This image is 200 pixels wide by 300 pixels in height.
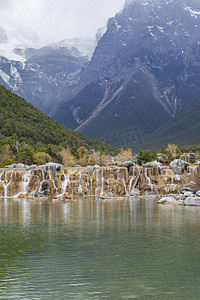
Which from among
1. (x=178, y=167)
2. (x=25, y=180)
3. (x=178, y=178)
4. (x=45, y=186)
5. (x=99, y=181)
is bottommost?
(x=45, y=186)

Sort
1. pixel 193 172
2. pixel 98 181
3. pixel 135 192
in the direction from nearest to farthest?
pixel 135 192 → pixel 98 181 → pixel 193 172

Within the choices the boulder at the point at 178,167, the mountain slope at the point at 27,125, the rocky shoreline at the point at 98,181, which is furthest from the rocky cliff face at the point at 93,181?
the mountain slope at the point at 27,125

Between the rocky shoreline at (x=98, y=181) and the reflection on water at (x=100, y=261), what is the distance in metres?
52.6

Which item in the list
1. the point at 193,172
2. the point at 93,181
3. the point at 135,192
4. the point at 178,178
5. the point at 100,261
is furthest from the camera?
the point at 193,172

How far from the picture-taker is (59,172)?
9331cm

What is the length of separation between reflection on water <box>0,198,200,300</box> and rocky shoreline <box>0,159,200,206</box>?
52.6 m

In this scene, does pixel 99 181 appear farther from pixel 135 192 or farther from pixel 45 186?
pixel 45 186

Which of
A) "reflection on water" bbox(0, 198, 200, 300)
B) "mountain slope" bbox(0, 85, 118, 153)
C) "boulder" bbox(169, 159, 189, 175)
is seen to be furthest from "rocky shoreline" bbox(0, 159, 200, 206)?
"mountain slope" bbox(0, 85, 118, 153)

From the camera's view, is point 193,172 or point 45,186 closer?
point 45,186

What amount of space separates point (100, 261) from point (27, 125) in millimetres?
158994

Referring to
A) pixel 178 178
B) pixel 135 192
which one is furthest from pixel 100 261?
pixel 178 178

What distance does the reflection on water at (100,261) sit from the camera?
15766 millimetres

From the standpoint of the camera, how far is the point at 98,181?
293 ft

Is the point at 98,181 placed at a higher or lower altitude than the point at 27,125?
lower
